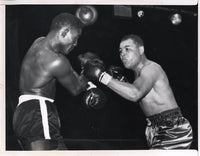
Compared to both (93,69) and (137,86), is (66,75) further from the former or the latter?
(137,86)

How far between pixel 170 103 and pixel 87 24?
2.23ft

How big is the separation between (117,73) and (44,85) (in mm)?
435

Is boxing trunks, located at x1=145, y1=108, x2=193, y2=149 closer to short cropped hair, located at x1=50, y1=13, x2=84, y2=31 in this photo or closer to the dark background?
the dark background

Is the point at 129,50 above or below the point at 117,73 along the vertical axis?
above

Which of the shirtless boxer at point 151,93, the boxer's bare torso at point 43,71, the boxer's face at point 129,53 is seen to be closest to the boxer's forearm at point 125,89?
the shirtless boxer at point 151,93

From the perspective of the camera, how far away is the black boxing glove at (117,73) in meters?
1.99

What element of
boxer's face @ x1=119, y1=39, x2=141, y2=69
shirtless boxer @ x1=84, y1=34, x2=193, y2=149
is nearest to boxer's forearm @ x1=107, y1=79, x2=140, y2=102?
shirtless boxer @ x1=84, y1=34, x2=193, y2=149

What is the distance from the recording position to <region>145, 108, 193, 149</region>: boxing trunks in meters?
2.00

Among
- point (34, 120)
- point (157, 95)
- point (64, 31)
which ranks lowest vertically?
point (34, 120)

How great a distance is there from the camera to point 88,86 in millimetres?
1989

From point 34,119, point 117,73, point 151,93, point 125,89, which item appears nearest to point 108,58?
point 117,73

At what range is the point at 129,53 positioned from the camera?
78.9 inches

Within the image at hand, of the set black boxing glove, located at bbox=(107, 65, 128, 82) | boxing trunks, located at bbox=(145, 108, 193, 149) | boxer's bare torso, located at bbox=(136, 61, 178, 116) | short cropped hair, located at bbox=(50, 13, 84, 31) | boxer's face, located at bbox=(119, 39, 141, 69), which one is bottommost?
boxing trunks, located at bbox=(145, 108, 193, 149)

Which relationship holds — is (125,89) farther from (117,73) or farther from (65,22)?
(65,22)
